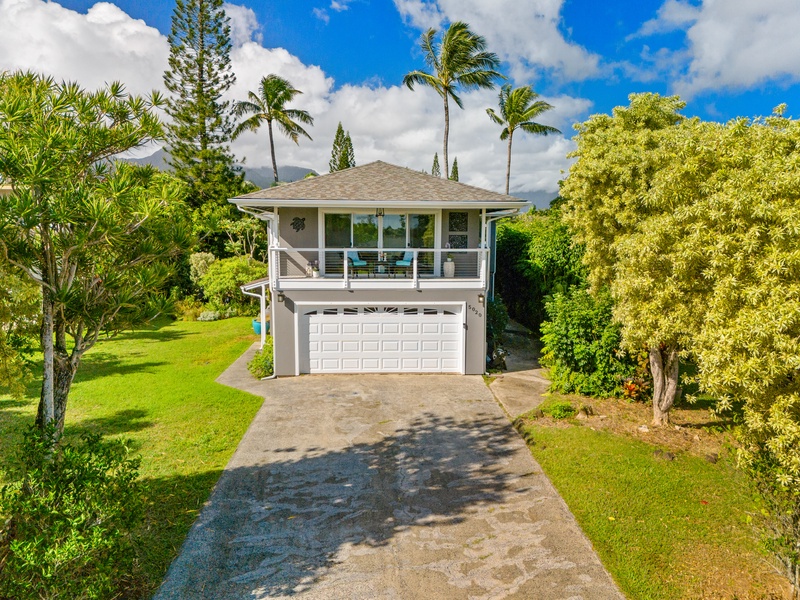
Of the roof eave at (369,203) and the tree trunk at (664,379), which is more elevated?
the roof eave at (369,203)

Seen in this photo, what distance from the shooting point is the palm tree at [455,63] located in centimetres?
2484

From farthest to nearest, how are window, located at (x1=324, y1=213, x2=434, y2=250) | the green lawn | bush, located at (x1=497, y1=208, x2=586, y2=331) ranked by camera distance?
bush, located at (x1=497, y1=208, x2=586, y2=331)
window, located at (x1=324, y1=213, x2=434, y2=250)
the green lawn

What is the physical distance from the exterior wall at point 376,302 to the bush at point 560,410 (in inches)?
141

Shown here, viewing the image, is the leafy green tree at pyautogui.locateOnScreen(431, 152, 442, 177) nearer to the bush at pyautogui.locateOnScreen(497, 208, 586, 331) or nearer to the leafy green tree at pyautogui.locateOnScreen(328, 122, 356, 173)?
the leafy green tree at pyautogui.locateOnScreen(328, 122, 356, 173)

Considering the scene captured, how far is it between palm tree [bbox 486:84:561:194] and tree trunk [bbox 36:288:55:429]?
101 feet

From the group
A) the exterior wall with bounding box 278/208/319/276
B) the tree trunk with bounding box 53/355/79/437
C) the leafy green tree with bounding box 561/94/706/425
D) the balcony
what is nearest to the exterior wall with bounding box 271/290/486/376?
the balcony

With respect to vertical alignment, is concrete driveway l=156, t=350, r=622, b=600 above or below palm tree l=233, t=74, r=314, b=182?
below

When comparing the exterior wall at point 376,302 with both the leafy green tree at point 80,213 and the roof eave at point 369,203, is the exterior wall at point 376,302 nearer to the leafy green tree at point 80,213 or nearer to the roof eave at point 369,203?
the roof eave at point 369,203

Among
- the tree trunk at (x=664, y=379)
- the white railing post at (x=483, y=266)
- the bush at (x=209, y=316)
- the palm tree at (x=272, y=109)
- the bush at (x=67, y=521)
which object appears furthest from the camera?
the palm tree at (x=272, y=109)

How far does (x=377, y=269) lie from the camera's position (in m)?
14.5

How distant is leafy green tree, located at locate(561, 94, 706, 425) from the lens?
21.3 feet

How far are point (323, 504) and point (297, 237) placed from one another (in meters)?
9.33

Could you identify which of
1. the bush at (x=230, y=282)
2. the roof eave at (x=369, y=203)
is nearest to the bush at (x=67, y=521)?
the roof eave at (x=369, y=203)

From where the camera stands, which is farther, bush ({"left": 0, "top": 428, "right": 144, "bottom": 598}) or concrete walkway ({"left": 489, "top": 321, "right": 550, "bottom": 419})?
concrete walkway ({"left": 489, "top": 321, "right": 550, "bottom": 419})
